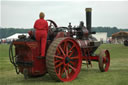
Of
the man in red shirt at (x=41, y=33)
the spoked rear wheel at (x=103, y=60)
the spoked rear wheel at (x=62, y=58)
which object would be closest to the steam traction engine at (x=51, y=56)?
the spoked rear wheel at (x=62, y=58)

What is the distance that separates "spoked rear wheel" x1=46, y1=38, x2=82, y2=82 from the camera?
19.3ft

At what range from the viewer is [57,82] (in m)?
6.12

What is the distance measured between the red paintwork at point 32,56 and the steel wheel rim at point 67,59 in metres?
0.44

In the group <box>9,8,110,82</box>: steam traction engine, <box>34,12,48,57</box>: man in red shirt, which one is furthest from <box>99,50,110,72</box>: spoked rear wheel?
<box>34,12,48,57</box>: man in red shirt

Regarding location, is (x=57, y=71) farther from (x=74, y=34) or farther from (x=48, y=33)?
(x=74, y=34)

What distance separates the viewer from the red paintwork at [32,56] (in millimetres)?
5957

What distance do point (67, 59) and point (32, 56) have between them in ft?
3.46

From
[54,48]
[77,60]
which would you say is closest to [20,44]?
[54,48]

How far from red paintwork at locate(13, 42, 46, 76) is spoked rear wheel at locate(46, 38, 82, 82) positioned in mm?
321

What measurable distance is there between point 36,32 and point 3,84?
1.66m

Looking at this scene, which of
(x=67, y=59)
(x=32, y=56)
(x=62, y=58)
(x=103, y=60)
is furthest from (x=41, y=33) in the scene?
(x=103, y=60)

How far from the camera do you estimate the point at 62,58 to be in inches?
247

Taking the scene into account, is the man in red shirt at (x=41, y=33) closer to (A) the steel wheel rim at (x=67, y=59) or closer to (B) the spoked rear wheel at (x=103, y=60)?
(A) the steel wheel rim at (x=67, y=59)

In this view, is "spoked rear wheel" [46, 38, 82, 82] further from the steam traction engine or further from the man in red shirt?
the man in red shirt
